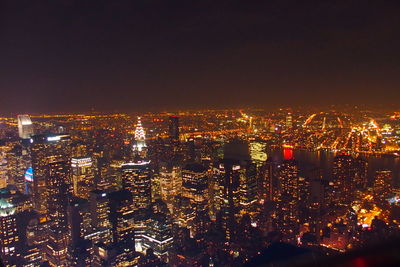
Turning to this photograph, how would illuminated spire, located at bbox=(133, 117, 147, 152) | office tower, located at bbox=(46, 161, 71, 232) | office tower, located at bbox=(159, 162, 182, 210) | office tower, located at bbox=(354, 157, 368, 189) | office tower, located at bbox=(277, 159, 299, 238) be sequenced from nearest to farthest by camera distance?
office tower, located at bbox=(277, 159, 299, 238) → office tower, located at bbox=(46, 161, 71, 232) → office tower, located at bbox=(354, 157, 368, 189) → office tower, located at bbox=(159, 162, 182, 210) → illuminated spire, located at bbox=(133, 117, 147, 152)

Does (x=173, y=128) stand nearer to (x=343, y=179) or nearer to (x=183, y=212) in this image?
(x=183, y=212)

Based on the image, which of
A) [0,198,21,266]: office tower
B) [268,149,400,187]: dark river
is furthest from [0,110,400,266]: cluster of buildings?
[268,149,400,187]: dark river

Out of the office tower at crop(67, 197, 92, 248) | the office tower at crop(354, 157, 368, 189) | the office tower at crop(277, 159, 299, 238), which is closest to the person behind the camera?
the office tower at crop(277, 159, 299, 238)

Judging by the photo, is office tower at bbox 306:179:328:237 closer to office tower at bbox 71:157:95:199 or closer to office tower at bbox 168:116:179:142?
office tower at bbox 168:116:179:142

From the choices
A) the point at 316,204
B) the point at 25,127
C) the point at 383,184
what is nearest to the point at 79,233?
the point at 25,127

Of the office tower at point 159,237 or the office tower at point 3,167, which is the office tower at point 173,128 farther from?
the office tower at point 3,167

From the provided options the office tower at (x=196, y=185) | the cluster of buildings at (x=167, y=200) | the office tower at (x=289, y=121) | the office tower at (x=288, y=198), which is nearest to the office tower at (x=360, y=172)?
the cluster of buildings at (x=167, y=200)

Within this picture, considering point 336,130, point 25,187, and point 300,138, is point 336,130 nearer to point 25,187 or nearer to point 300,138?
point 300,138
